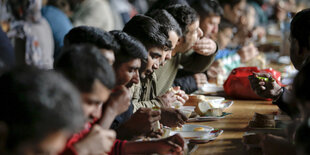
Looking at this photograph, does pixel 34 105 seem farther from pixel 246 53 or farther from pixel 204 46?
pixel 246 53

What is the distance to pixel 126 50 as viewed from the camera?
1.96 meters

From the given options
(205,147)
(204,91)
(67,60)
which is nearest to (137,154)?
(205,147)

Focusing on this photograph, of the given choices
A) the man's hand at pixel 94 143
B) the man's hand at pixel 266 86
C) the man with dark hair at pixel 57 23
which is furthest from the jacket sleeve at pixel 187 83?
the man's hand at pixel 94 143

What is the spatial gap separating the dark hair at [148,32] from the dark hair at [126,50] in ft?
1.01

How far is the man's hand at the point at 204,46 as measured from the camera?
365 cm

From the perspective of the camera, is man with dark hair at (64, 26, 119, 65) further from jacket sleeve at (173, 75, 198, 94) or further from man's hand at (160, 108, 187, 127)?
jacket sleeve at (173, 75, 198, 94)

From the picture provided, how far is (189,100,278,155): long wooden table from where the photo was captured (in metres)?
1.69

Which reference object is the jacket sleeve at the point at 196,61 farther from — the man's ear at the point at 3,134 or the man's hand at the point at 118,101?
the man's ear at the point at 3,134

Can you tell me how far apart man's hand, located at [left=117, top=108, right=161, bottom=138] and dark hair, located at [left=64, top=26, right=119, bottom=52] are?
0.32m

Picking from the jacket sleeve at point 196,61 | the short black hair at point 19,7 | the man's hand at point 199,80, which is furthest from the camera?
the jacket sleeve at point 196,61

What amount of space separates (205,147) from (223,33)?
12.1ft

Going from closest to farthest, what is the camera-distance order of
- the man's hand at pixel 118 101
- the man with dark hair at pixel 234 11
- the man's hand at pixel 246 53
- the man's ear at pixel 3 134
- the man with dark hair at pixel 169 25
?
the man's ear at pixel 3 134, the man's hand at pixel 118 101, the man with dark hair at pixel 169 25, the man's hand at pixel 246 53, the man with dark hair at pixel 234 11

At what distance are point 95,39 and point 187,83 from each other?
5.99 ft

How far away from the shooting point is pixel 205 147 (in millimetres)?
1724
